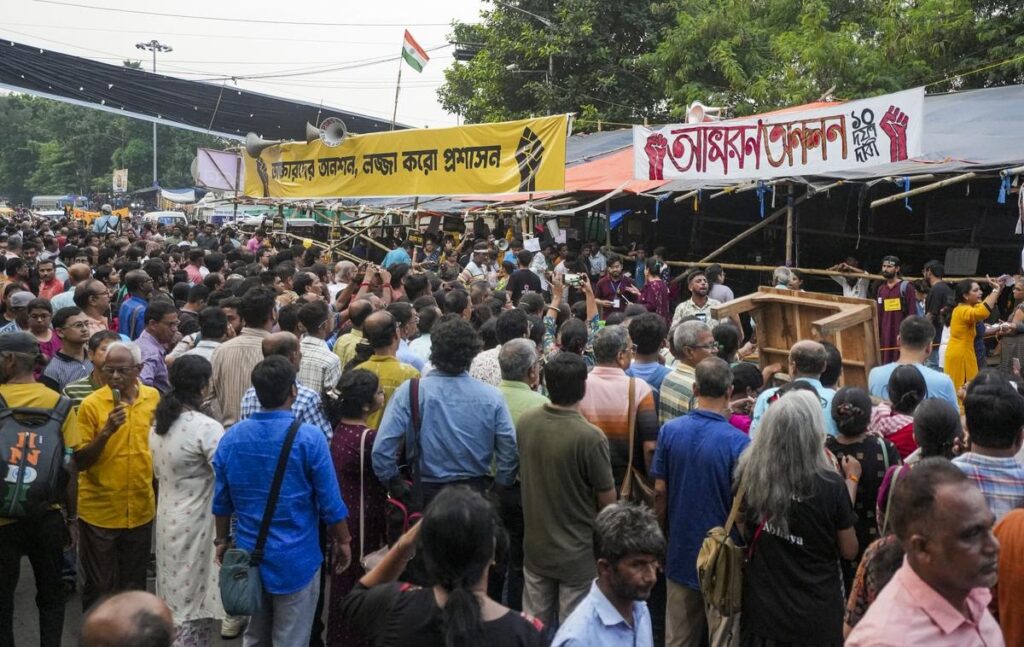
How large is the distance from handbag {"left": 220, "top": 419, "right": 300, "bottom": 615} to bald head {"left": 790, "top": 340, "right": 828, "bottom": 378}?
104 inches

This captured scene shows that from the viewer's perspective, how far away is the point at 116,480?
15.9 ft

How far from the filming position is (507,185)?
1284cm

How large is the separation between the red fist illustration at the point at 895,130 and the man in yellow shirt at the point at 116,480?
853cm

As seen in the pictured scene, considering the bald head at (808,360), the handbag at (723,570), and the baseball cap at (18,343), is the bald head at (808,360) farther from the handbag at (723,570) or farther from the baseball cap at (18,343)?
the baseball cap at (18,343)

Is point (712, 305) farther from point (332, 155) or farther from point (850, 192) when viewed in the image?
point (332, 155)

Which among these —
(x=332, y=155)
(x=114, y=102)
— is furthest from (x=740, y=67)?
(x=114, y=102)

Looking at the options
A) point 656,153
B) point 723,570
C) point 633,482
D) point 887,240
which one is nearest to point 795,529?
point 723,570

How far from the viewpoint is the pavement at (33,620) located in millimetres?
5387

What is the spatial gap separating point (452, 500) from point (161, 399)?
104 inches

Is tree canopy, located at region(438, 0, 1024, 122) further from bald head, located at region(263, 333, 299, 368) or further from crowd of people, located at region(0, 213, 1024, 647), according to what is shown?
bald head, located at region(263, 333, 299, 368)

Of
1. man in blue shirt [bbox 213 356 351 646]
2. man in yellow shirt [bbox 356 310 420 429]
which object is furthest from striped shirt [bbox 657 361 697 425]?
man in blue shirt [bbox 213 356 351 646]

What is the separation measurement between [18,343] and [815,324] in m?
5.11

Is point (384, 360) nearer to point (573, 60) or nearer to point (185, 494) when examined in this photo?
point (185, 494)

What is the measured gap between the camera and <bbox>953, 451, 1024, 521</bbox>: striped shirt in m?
3.43
